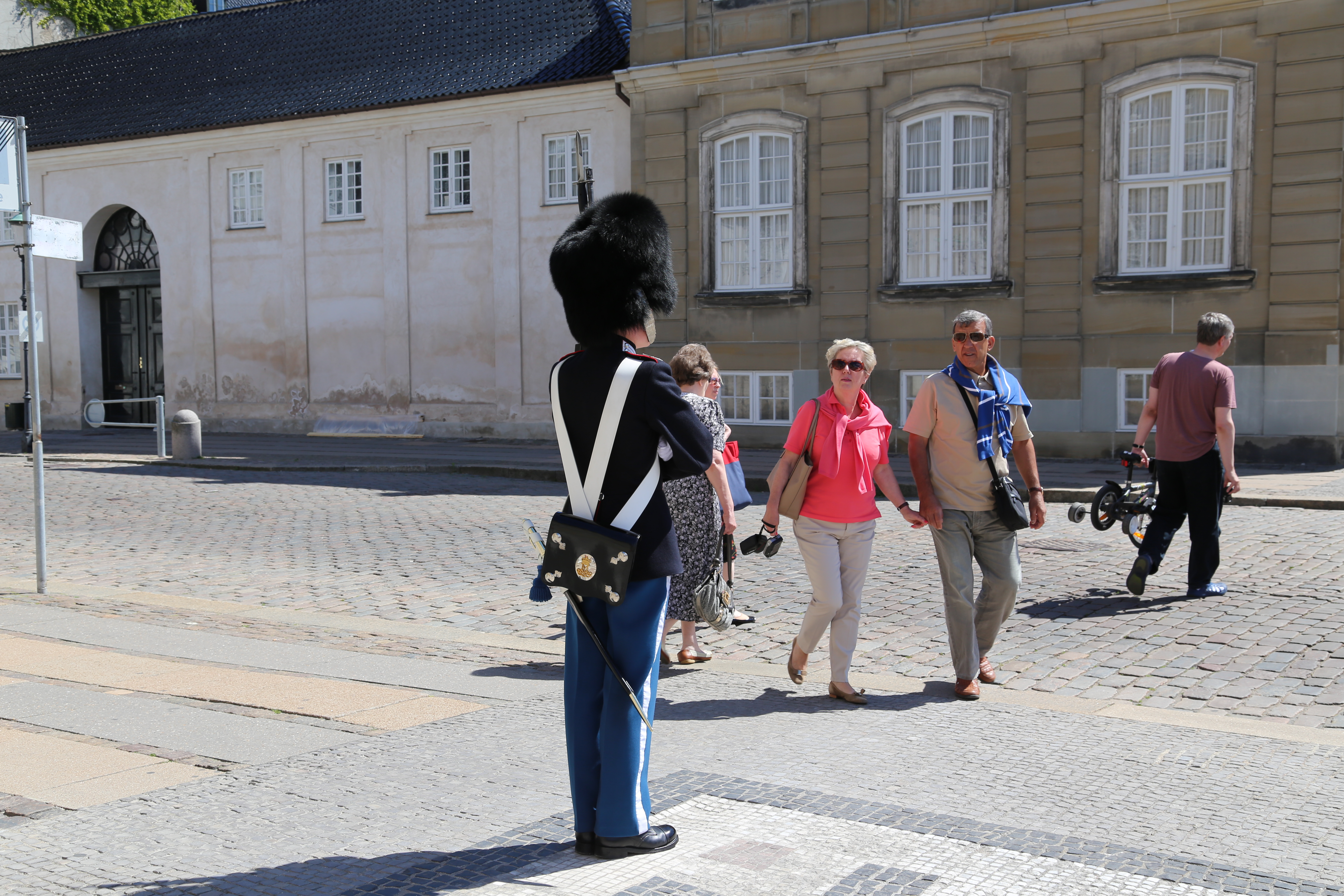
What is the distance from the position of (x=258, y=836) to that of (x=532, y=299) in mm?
20766

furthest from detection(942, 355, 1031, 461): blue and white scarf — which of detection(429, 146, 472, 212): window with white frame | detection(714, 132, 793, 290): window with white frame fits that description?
detection(429, 146, 472, 212): window with white frame

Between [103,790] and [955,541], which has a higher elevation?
[955,541]

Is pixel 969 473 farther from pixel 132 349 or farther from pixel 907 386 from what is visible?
pixel 132 349

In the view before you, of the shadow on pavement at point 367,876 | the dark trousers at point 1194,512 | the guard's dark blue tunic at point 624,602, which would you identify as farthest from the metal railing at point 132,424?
the guard's dark blue tunic at point 624,602

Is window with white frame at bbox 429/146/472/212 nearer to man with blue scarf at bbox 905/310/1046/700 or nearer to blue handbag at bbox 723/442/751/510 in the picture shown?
blue handbag at bbox 723/442/751/510

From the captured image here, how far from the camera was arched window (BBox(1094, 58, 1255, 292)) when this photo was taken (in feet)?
57.7

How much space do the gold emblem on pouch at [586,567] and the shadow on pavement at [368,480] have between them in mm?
10701

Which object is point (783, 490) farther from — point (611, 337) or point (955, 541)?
point (611, 337)

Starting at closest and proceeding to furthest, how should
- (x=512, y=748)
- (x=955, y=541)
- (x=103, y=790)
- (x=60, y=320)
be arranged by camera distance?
(x=103, y=790)
(x=512, y=748)
(x=955, y=541)
(x=60, y=320)

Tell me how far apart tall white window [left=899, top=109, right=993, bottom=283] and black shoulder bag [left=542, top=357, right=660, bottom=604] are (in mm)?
16414

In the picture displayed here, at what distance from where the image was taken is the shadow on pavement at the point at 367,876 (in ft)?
12.3

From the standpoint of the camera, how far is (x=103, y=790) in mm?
4672

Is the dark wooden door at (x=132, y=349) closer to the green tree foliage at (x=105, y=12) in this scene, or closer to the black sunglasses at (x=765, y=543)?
the green tree foliage at (x=105, y=12)

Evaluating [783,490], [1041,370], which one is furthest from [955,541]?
[1041,370]
